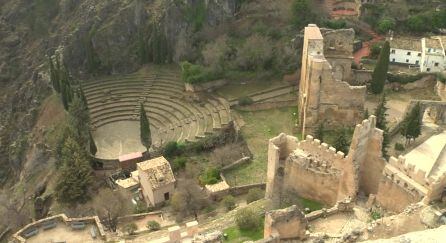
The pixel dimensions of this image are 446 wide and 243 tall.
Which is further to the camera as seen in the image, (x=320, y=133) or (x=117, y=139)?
(x=117, y=139)

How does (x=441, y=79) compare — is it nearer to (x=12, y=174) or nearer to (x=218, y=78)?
(x=218, y=78)

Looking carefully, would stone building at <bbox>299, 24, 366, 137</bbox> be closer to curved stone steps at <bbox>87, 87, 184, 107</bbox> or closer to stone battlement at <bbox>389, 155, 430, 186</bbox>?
stone battlement at <bbox>389, 155, 430, 186</bbox>

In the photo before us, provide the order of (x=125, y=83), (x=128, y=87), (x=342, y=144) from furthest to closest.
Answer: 1. (x=125, y=83)
2. (x=128, y=87)
3. (x=342, y=144)

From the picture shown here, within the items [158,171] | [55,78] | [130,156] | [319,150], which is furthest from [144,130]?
[319,150]

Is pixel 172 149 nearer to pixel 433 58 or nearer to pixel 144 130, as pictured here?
pixel 144 130

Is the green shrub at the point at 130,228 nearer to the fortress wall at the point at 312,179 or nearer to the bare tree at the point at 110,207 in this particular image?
the bare tree at the point at 110,207

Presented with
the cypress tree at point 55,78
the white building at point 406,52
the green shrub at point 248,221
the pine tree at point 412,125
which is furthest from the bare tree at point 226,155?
the cypress tree at point 55,78

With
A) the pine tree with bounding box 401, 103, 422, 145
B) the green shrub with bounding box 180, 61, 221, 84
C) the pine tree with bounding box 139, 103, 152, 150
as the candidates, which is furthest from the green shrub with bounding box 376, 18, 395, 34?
the pine tree with bounding box 139, 103, 152, 150
